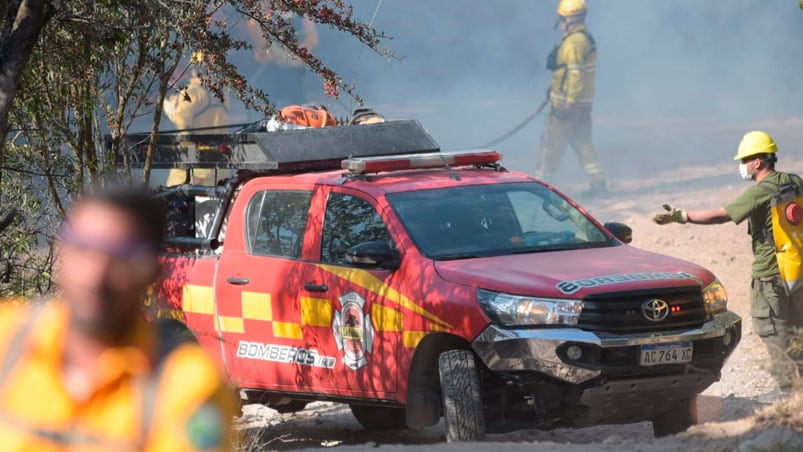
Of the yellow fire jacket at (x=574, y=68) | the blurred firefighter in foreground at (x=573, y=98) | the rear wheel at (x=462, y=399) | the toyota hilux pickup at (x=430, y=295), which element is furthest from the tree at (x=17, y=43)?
the yellow fire jacket at (x=574, y=68)

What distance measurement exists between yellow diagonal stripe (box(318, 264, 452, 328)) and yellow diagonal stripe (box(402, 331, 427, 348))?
0.11 m

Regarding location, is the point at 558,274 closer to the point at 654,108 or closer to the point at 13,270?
the point at 13,270

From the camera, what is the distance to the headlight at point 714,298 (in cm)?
695

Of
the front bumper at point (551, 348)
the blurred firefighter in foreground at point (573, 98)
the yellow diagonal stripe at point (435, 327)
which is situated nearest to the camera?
the front bumper at point (551, 348)

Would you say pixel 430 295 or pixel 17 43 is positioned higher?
pixel 17 43

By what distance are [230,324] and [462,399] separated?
1.76m

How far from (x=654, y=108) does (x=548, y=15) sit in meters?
4.32

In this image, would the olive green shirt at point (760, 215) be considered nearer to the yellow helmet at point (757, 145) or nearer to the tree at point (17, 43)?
the yellow helmet at point (757, 145)

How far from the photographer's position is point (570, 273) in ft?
22.1

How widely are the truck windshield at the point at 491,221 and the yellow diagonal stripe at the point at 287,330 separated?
0.86m

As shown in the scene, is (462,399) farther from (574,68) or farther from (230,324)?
(574,68)

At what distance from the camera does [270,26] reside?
314 inches

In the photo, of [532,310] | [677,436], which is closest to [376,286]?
[532,310]

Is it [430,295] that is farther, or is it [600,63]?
[600,63]
